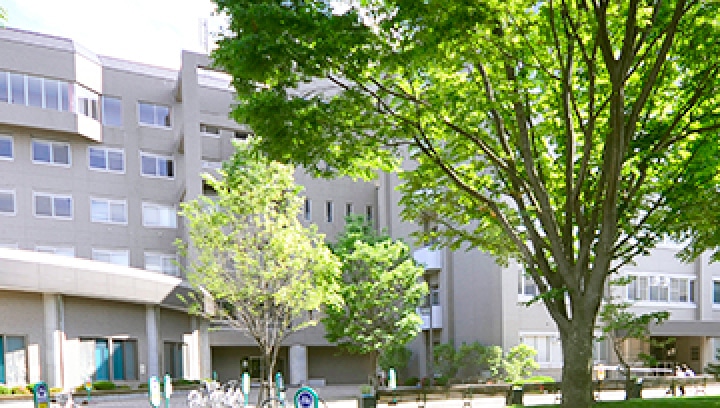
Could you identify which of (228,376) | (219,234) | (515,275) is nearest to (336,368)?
(228,376)

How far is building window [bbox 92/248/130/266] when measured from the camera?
4097cm

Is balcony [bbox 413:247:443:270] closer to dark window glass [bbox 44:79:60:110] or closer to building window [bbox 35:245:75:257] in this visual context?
building window [bbox 35:245:75:257]

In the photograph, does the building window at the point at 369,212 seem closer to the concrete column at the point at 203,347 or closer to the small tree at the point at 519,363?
the concrete column at the point at 203,347

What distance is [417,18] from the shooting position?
10094 millimetres

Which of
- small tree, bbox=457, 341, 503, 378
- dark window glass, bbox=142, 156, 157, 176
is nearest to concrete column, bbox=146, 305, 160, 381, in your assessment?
dark window glass, bbox=142, 156, 157, 176

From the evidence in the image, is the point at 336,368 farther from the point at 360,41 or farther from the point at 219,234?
the point at 360,41

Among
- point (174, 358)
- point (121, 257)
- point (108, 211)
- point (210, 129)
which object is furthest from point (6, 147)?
point (174, 358)

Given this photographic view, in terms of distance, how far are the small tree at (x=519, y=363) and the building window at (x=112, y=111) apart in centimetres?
2875

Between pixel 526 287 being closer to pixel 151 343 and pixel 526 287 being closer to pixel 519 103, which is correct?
pixel 151 343

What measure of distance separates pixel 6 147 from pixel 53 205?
428 cm

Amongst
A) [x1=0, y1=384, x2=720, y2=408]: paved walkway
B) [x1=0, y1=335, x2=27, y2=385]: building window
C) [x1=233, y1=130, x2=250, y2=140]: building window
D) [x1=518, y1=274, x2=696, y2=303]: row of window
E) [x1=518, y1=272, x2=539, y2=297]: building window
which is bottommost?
[x1=0, y1=384, x2=720, y2=408]: paved walkway

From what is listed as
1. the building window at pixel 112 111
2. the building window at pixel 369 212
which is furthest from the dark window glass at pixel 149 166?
the building window at pixel 369 212

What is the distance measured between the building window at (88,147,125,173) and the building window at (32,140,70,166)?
4.73ft

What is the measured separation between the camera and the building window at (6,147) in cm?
3847
